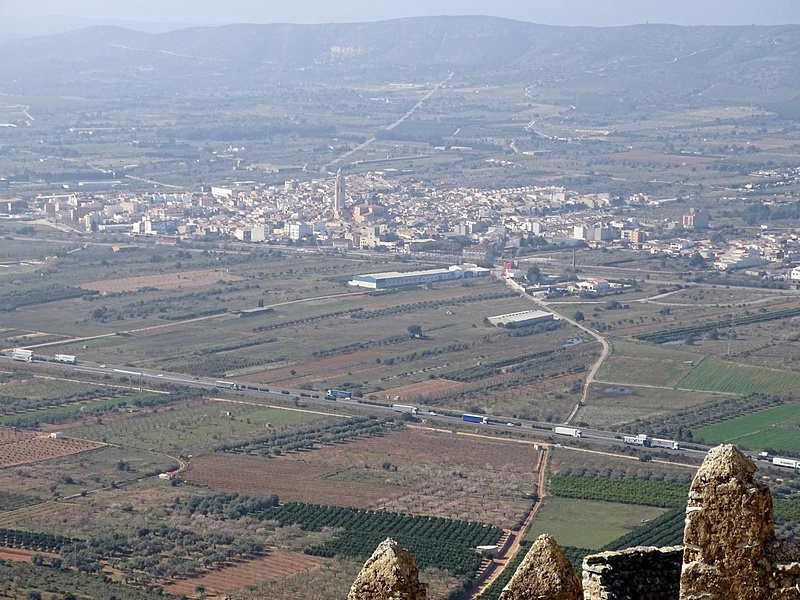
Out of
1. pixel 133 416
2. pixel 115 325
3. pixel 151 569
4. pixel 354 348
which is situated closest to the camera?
pixel 151 569

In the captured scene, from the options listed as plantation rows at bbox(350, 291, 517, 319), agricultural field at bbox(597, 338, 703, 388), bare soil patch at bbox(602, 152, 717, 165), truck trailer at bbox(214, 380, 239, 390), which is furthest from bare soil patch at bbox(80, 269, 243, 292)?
bare soil patch at bbox(602, 152, 717, 165)

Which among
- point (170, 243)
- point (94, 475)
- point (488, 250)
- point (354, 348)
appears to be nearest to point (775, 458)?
point (94, 475)

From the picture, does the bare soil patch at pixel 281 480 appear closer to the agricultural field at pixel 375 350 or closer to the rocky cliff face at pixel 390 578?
the agricultural field at pixel 375 350

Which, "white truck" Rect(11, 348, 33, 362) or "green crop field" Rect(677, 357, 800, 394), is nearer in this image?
"green crop field" Rect(677, 357, 800, 394)

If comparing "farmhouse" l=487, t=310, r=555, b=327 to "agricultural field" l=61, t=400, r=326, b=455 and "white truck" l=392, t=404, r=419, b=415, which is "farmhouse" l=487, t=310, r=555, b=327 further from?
"agricultural field" l=61, t=400, r=326, b=455

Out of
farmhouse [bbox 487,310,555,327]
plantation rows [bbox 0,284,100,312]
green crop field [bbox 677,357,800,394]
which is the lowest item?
plantation rows [bbox 0,284,100,312]

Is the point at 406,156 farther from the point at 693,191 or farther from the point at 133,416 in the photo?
the point at 133,416

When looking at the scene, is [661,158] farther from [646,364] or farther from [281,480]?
[281,480]
